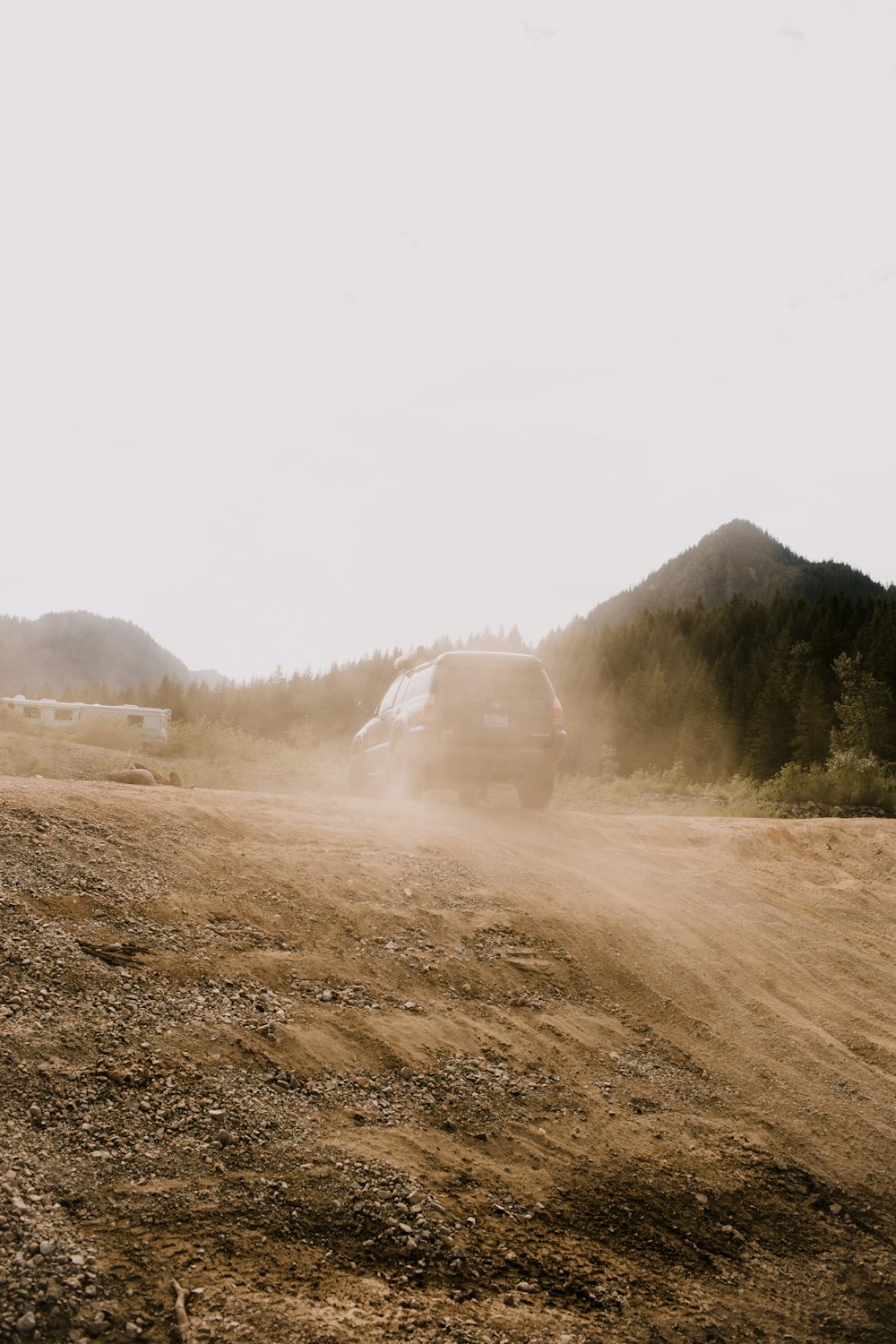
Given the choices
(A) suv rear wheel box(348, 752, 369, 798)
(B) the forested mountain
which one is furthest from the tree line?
(A) suv rear wheel box(348, 752, 369, 798)

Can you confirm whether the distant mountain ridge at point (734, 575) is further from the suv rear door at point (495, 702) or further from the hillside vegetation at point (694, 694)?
the suv rear door at point (495, 702)

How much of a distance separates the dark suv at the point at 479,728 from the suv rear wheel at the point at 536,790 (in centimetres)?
1

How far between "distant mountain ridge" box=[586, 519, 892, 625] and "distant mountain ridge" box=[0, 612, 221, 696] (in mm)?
96510

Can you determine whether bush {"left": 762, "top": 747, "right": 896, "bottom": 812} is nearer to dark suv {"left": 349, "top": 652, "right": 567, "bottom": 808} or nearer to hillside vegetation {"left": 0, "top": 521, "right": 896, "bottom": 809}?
hillside vegetation {"left": 0, "top": 521, "right": 896, "bottom": 809}

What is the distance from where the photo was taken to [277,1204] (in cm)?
324

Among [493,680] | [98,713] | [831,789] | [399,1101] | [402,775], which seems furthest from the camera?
[831,789]

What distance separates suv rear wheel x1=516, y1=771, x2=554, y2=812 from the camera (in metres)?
11.1

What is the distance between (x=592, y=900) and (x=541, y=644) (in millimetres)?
71297

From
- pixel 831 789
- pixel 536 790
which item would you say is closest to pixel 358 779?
pixel 536 790

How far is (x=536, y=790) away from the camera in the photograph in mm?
11211

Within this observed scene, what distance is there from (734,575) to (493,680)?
182193 mm

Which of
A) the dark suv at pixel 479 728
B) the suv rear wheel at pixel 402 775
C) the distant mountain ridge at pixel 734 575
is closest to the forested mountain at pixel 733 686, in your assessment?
the dark suv at pixel 479 728

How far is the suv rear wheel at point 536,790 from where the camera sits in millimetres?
11094

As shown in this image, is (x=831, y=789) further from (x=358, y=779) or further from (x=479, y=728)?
(x=479, y=728)
